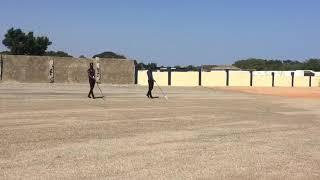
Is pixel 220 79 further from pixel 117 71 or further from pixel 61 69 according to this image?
pixel 61 69

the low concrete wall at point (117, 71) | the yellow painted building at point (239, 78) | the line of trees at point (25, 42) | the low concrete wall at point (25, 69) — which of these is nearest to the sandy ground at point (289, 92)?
the low concrete wall at point (117, 71)

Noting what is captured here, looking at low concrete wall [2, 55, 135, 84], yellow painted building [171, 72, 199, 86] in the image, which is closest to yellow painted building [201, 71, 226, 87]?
yellow painted building [171, 72, 199, 86]

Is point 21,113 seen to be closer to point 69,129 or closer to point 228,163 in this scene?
point 69,129

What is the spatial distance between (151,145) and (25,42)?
104108 mm

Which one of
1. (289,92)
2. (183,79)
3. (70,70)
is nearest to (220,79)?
(183,79)

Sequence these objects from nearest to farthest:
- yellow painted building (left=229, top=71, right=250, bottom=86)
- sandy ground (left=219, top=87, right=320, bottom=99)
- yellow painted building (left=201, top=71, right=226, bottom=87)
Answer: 1. sandy ground (left=219, top=87, right=320, bottom=99)
2. yellow painted building (left=201, top=71, right=226, bottom=87)
3. yellow painted building (left=229, top=71, right=250, bottom=86)

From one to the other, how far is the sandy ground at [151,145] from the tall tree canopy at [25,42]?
307 feet

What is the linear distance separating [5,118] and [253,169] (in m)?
8.59

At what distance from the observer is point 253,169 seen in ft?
37.8

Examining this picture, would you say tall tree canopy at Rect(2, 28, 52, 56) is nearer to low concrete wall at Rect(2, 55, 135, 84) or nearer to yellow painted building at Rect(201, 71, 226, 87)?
yellow painted building at Rect(201, 71, 226, 87)

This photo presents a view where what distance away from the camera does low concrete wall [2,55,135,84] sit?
53.8 metres

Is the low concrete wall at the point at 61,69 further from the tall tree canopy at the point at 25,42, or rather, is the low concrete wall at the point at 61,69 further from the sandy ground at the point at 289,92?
the tall tree canopy at the point at 25,42

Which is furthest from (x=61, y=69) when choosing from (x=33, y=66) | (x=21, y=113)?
(x=21, y=113)

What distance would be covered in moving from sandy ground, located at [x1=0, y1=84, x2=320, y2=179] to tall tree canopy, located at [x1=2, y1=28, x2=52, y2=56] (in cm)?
9345
